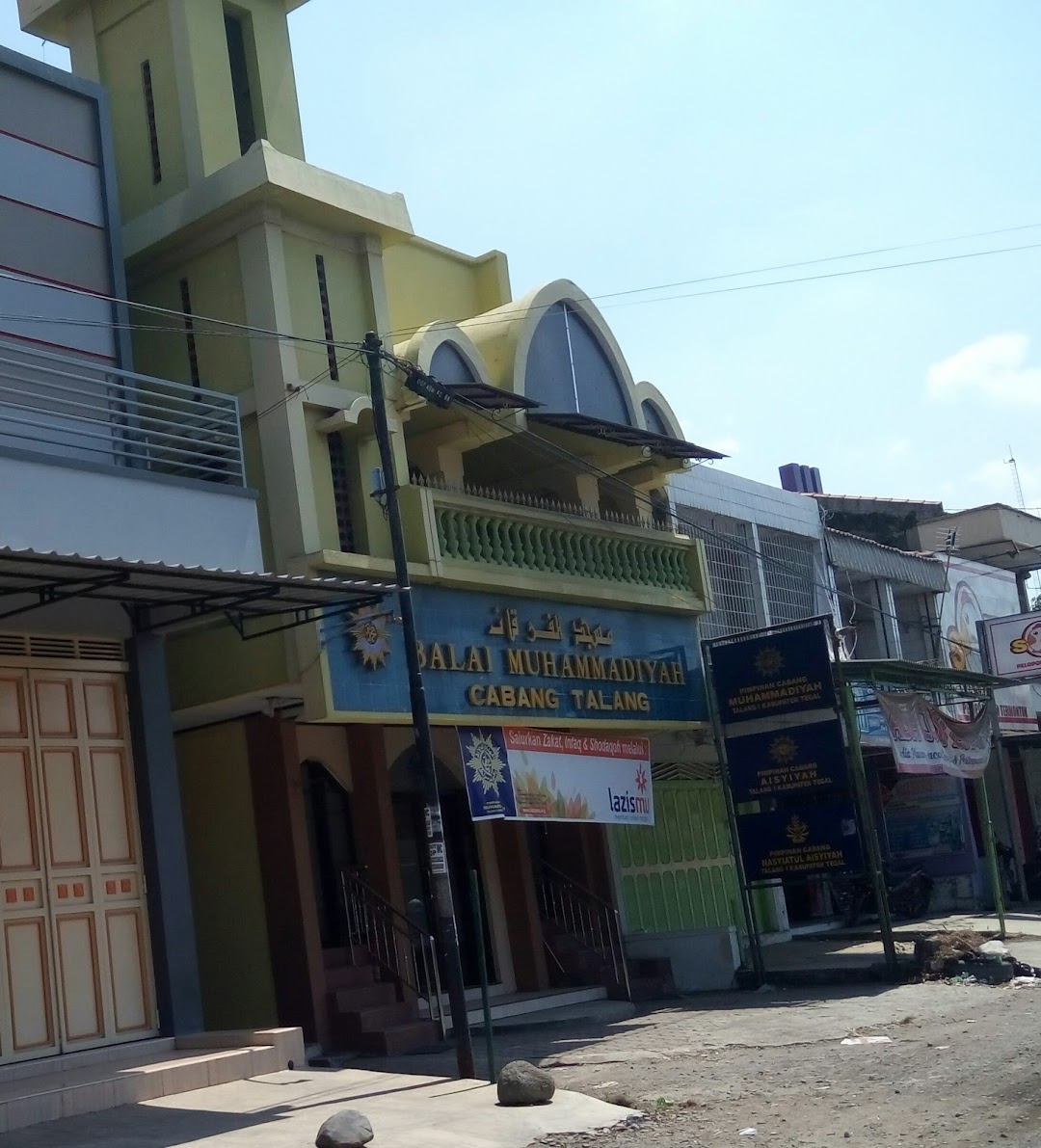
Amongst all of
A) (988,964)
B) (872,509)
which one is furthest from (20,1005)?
(872,509)

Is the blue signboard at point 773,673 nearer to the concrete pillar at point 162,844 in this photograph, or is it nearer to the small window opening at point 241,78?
the concrete pillar at point 162,844

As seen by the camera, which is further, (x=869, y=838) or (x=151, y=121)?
(x=869, y=838)

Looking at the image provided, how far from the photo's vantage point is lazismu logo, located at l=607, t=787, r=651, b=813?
15531mm

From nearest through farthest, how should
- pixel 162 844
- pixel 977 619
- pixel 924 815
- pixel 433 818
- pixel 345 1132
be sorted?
1. pixel 345 1132
2. pixel 433 818
3. pixel 162 844
4. pixel 924 815
5. pixel 977 619

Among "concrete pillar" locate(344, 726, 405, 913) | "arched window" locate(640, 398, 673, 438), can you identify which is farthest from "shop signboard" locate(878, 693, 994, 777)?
"concrete pillar" locate(344, 726, 405, 913)

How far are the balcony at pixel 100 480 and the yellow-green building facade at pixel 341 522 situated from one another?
33.8 inches

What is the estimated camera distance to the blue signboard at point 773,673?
16.1 m

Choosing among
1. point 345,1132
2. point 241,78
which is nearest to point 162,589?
point 345,1132

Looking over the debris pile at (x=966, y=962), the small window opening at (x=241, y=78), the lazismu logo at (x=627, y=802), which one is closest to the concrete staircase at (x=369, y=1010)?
the lazismu logo at (x=627, y=802)

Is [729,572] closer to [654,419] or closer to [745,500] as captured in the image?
[745,500]

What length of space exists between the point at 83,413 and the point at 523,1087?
6.56 meters

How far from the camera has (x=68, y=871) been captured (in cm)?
1156

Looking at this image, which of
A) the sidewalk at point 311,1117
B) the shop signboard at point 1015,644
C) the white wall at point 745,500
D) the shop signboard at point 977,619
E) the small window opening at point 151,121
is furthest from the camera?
the shop signboard at point 977,619

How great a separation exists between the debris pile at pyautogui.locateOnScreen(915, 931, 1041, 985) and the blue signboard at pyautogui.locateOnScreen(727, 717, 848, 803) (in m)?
1.96
